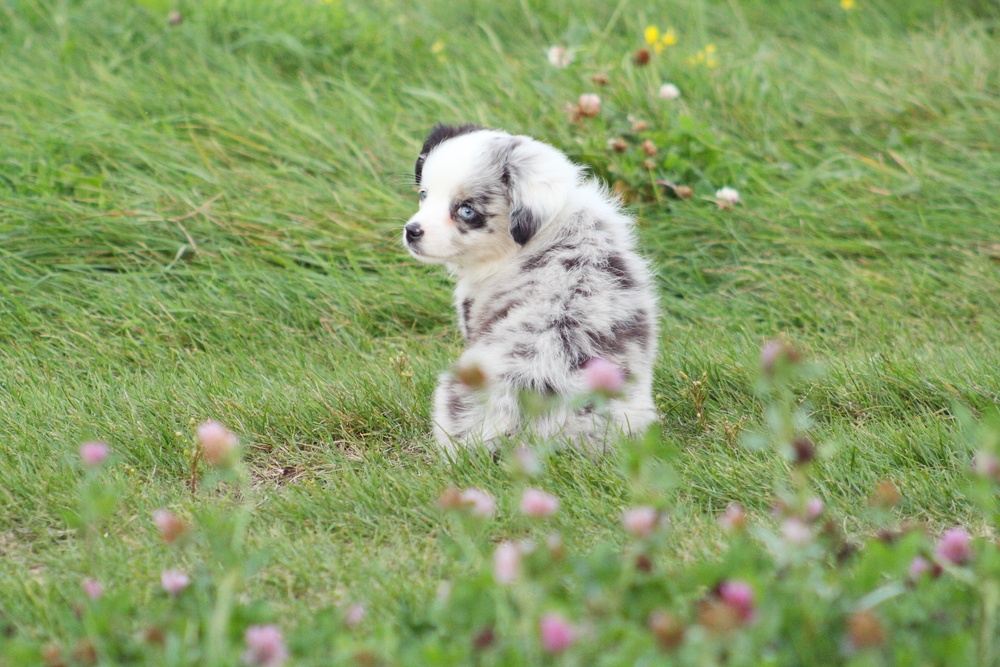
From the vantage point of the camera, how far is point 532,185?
3.51 meters

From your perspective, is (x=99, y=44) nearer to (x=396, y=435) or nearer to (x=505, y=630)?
(x=396, y=435)

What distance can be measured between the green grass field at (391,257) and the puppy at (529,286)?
18 centimetres

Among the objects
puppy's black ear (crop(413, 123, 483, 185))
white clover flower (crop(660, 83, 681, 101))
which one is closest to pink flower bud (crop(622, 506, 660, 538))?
puppy's black ear (crop(413, 123, 483, 185))

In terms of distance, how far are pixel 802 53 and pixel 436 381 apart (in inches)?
168

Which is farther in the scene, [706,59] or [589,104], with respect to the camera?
[706,59]

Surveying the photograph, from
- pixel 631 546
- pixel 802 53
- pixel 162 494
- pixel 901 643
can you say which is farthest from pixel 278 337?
pixel 802 53

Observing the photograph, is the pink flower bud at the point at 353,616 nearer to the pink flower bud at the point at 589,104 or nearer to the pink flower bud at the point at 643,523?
the pink flower bud at the point at 643,523

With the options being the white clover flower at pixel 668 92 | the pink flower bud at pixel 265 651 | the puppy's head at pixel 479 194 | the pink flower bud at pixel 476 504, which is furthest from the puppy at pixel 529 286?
the white clover flower at pixel 668 92

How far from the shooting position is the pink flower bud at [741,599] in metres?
1.72

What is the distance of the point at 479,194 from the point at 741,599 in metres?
2.11

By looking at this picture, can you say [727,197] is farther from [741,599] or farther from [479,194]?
[741,599]

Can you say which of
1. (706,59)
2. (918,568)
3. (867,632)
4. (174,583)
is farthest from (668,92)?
(867,632)

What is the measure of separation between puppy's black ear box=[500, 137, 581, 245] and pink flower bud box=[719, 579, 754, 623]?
181cm

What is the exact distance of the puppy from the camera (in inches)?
124
